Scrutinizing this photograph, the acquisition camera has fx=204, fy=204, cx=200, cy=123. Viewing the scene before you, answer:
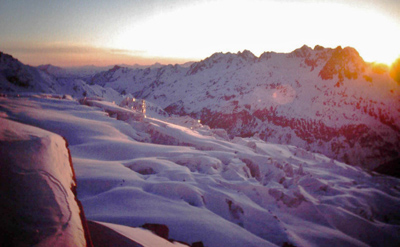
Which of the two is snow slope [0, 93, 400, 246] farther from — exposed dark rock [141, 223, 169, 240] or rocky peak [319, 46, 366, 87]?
rocky peak [319, 46, 366, 87]

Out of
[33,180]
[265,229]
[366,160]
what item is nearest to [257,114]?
[366,160]

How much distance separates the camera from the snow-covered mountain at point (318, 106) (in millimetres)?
108625

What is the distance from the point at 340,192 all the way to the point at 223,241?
56.9ft

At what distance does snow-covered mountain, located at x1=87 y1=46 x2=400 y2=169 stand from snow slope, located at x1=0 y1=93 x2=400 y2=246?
100m

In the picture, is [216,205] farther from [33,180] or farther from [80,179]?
[33,180]

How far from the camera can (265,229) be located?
1097 centimetres

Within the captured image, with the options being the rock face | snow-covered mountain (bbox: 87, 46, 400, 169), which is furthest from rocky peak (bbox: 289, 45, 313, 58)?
the rock face

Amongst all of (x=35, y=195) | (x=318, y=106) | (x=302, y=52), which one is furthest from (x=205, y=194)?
(x=302, y=52)

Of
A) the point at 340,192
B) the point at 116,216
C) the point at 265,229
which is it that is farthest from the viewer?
the point at 340,192

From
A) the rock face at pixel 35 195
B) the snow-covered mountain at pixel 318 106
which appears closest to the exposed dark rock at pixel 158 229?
the rock face at pixel 35 195

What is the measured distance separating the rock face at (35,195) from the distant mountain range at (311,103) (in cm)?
8121

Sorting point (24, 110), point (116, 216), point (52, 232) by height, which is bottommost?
point (116, 216)

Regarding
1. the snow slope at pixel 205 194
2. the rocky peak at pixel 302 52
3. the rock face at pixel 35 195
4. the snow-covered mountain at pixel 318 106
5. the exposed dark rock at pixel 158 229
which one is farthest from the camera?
the rocky peak at pixel 302 52

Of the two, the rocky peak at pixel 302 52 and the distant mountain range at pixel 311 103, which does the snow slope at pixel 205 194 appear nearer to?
the distant mountain range at pixel 311 103
